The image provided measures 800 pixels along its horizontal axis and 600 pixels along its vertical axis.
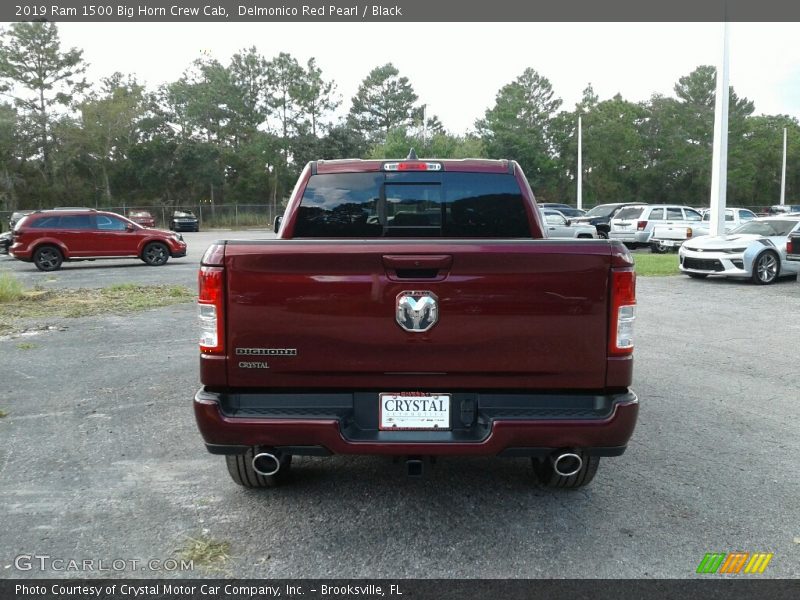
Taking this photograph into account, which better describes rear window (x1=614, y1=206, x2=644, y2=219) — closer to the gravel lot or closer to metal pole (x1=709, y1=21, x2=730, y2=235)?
metal pole (x1=709, y1=21, x2=730, y2=235)

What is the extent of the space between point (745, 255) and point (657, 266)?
305 centimetres

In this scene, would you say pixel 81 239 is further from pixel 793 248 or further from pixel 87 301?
pixel 793 248

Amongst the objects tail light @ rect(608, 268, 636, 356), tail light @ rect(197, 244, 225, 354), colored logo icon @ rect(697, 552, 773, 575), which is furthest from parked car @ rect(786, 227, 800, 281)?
tail light @ rect(197, 244, 225, 354)

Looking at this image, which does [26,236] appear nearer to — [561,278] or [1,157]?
[561,278]

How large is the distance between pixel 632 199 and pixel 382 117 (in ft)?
95.3

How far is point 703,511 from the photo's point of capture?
12.7 feet

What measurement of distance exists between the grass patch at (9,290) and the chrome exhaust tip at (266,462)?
11332 millimetres

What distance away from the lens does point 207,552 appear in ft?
11.1

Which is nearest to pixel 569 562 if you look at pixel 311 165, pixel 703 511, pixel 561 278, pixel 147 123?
pixel 703 511

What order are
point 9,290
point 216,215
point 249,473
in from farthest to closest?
point 216,215 → point 9,290 → point 249,473

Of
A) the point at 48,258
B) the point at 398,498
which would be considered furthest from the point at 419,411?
the point at 48,258

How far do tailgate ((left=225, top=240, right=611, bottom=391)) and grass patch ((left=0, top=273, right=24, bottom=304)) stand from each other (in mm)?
11531

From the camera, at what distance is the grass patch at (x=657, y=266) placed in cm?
1625

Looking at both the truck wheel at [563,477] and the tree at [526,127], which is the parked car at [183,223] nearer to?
the tree at [526,127]
